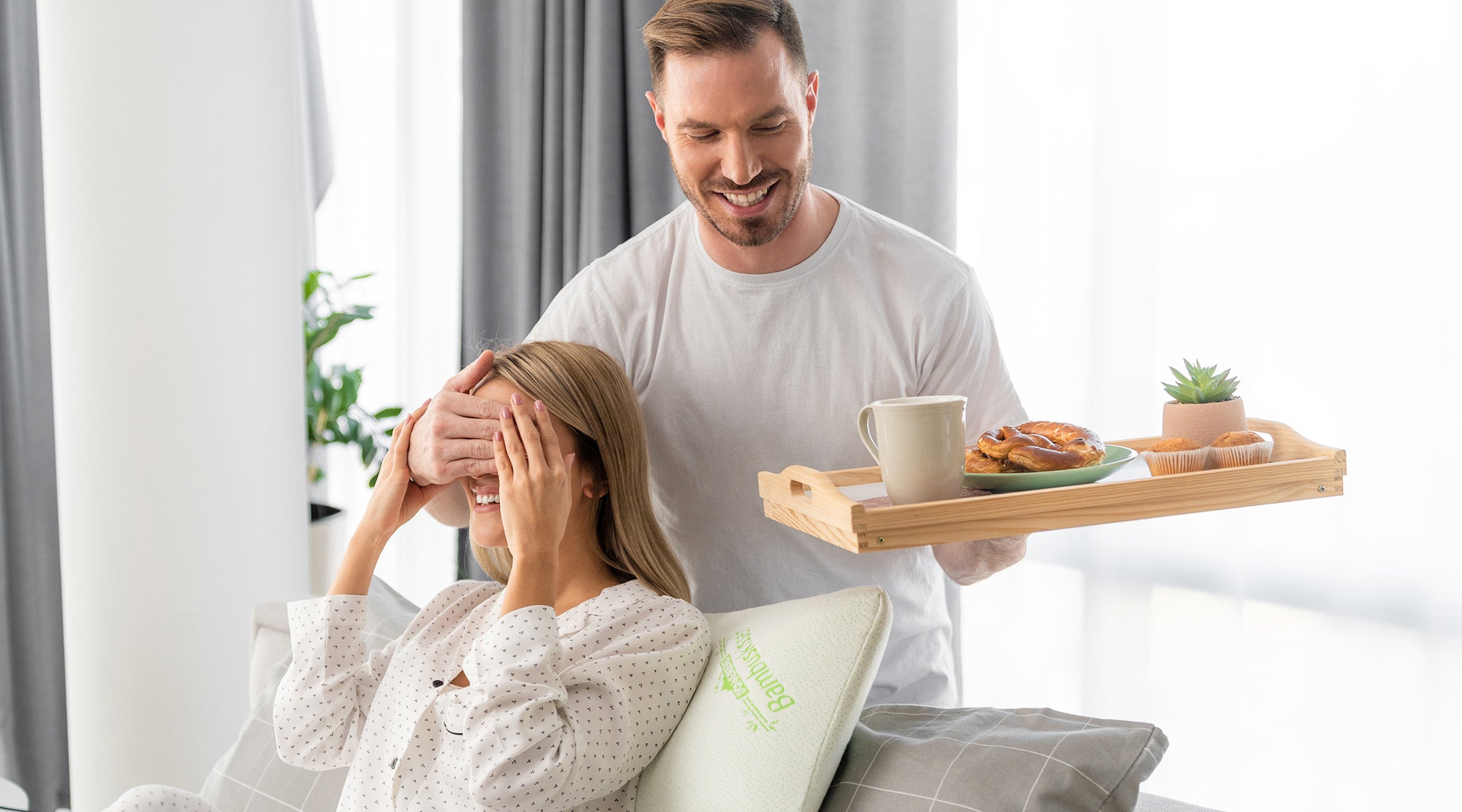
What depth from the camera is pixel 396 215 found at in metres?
3.31

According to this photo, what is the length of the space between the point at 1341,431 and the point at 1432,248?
→ 0.88 ft

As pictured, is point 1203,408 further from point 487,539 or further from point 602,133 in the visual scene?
point 602,133

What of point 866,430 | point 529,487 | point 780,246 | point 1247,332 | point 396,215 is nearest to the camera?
point 866,430

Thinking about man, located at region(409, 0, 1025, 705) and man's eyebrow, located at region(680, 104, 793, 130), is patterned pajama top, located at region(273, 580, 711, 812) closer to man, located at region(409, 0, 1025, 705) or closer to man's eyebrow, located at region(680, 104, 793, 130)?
man, located at region(409, 0, 1025, 705)

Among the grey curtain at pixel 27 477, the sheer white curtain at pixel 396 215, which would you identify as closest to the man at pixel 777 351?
the sheer white curtain at pixel 396 215

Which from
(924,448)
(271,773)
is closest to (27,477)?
(271,773)

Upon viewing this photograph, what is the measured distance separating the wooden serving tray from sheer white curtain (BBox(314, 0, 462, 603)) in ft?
7.87

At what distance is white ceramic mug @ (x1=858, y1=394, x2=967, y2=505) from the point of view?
1.00 m

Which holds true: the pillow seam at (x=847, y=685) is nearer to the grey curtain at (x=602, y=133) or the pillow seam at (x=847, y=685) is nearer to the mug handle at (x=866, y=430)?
the mug handle at (x=866, y=430)

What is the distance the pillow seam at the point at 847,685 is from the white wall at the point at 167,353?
1476mm

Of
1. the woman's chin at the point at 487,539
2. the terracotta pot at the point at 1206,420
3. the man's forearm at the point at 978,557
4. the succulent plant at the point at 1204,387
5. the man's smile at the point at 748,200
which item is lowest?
the man's forearm at the point at 978,557

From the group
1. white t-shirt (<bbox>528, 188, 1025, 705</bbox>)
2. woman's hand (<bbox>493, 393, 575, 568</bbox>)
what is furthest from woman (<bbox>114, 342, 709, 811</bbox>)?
white t-shirt (<bbox>528, 188, 1025, 705</bbox>)

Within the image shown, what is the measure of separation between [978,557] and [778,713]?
0.42 m

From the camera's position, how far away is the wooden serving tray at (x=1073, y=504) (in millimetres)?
969
